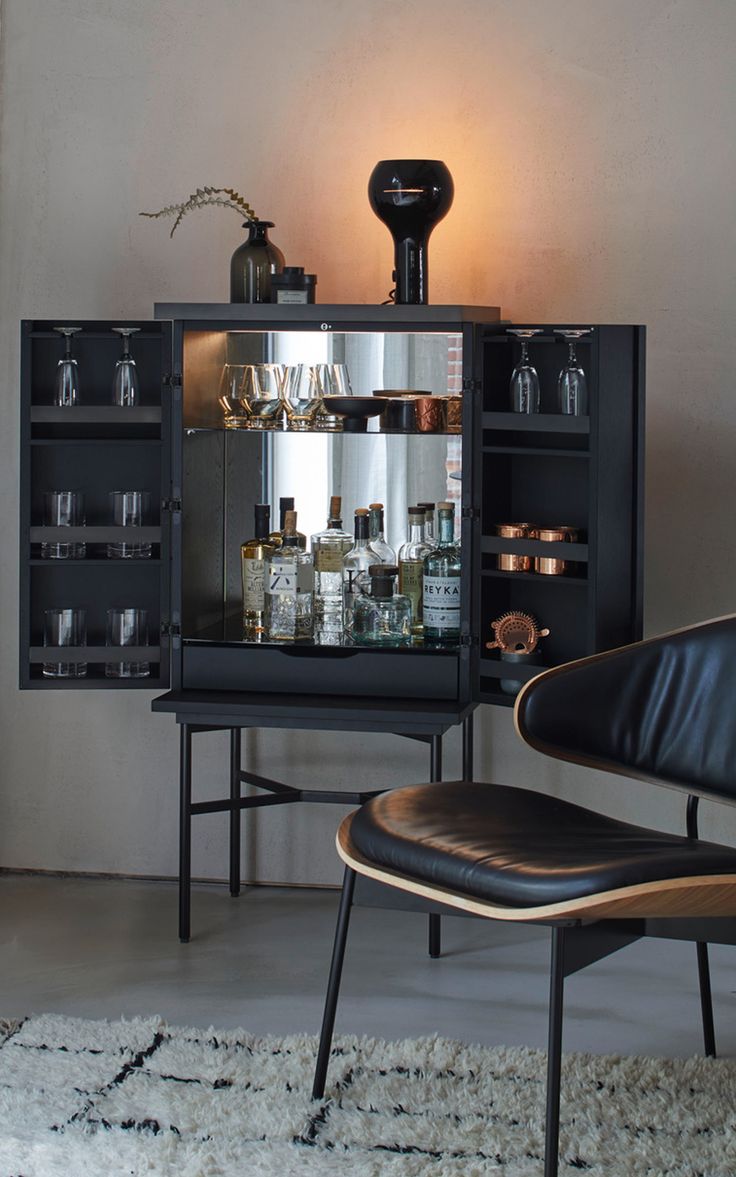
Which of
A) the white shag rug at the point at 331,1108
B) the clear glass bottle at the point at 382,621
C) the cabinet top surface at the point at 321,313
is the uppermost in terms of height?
the cabinet top surface at the point at 321,313

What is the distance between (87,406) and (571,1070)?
5.77 feet

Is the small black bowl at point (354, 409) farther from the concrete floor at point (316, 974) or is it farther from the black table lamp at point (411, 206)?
the concrete floor at point (316, 974)

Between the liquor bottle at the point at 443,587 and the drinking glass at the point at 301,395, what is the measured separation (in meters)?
0.38

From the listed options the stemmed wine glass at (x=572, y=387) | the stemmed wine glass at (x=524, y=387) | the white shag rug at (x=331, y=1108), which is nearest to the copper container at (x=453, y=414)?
the stemmed wine glass at (x=524, y=387)

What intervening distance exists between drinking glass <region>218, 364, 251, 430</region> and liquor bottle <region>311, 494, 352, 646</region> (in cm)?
28

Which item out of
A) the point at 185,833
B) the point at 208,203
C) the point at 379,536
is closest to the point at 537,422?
the point at 379,536

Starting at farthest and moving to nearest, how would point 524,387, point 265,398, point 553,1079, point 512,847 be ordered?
point 265,398, point 524,387, point 512,847, point 553,1079

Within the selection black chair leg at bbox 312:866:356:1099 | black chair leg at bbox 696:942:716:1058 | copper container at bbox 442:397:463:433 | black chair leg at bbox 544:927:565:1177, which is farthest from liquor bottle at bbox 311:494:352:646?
black chair leg at bbox 544:927:565:1177

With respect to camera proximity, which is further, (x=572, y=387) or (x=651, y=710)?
(x=572, y=387)

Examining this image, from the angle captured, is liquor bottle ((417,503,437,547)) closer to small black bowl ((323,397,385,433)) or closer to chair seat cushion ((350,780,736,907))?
small black bowl ((323,397,385,433))

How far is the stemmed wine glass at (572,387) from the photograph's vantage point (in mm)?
3078

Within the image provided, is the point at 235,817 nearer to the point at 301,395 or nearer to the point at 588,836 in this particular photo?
the point at 301,395

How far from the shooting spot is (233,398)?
134 inches

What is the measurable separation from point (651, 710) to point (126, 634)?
1.30m
